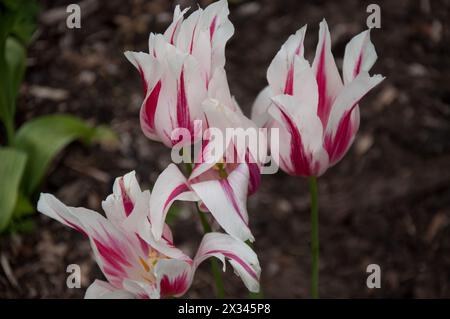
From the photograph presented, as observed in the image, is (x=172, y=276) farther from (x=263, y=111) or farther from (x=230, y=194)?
(x=263, y=111)

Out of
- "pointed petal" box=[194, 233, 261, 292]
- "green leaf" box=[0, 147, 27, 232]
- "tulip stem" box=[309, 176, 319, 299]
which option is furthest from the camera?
"green leaf" box=[0, 147, 27, 232]

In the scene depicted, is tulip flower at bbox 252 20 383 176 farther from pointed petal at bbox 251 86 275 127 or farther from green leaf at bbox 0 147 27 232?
green leaf at bbox 0 147 27 232

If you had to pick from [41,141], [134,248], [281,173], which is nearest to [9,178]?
[41,141]

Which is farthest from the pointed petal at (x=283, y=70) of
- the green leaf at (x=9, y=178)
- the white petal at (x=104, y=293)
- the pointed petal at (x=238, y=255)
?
the green leaf at (x=9, y=178)

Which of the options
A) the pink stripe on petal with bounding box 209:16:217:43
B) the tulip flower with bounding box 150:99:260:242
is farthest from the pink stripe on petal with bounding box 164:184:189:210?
the pink stripe on petal with bounding box 209:16:217:43

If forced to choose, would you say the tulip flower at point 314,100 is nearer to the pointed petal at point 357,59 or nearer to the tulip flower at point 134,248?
the pointed petal at point 357,59

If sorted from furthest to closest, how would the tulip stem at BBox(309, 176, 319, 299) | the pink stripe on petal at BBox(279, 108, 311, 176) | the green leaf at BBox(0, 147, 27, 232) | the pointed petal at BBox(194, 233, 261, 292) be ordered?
the green leaf at BBox(0, 147, 27, 232) → the tulip stem at BBox(309, 176, 319, 299) → the pink stripe on petal at BBox(279, 108, 311, 176) → the pointed petal at BBox(194, 233, 261, 292)
